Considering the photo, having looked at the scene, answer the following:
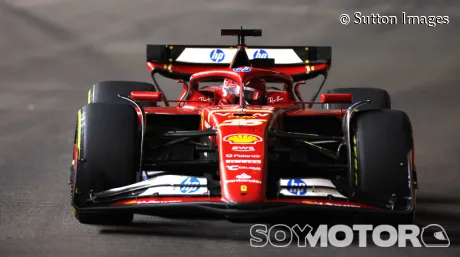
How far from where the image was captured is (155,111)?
877 centimetres

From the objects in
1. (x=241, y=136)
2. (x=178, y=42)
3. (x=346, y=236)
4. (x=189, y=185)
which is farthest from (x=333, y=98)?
(x=178, y=42)

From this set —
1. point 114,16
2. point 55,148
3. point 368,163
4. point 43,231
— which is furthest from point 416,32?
point 43,231

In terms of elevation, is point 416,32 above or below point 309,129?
above

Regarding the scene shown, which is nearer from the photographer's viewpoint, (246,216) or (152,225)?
(246,216)

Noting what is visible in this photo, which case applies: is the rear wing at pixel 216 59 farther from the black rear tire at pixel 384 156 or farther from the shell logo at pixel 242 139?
the shell logo at pixel 242 139

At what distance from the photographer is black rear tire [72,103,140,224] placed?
7.59m

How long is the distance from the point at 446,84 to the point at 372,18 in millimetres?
1606

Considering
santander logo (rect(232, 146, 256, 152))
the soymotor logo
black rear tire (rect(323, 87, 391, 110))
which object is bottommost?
the soymotor logo

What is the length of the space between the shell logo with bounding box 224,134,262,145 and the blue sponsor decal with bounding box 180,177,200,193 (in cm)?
47

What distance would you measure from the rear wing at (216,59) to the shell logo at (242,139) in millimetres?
3224

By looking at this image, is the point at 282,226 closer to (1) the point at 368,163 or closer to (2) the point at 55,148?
(1) the point at 368,163

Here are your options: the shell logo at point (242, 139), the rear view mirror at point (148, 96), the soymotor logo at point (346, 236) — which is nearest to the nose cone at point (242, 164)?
the shell logo at point (242, 139)

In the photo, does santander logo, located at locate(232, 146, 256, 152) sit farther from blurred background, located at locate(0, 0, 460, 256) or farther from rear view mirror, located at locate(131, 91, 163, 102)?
blurred background, located at locate(0, 0, 460, 256)

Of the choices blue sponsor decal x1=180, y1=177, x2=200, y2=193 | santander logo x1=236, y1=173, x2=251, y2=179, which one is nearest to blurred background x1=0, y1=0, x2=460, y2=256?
blue sponsor decal x1=180, y1=177, x2=200, y2=193
